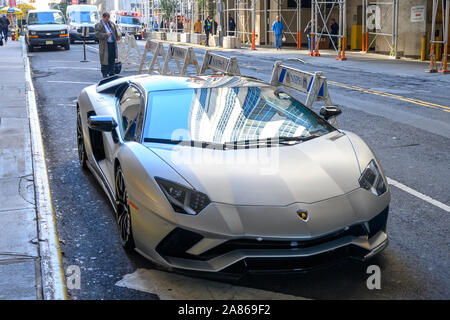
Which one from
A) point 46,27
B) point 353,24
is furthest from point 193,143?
point 353,24

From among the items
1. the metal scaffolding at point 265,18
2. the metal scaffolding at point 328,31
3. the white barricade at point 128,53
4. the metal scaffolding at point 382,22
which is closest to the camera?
the white barricade at point 128,53

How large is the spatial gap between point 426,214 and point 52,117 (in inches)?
330

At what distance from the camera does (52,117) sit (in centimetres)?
1255

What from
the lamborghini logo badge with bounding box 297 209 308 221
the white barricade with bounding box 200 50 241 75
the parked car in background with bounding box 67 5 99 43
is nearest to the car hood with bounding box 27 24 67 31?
the parked car in background with bounding box 67 5 99 43

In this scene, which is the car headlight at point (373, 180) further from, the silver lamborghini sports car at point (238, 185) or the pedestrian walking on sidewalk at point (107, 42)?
→ the pedestrian walking on sidewalk at point (107, 42)

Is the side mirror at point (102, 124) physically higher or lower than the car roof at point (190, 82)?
lower

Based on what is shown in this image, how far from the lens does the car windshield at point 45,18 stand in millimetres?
36094

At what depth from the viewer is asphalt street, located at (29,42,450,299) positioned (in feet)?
14.8

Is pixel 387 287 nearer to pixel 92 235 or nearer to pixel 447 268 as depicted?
pixel 447 268

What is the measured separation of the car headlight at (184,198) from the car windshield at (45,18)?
3384 centimetres

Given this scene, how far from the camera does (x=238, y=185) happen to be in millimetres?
4418

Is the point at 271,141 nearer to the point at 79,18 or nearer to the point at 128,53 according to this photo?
the point at 128,53

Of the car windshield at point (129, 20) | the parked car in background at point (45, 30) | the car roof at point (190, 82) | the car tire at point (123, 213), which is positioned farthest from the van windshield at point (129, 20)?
the car tire at point (123, 213)
